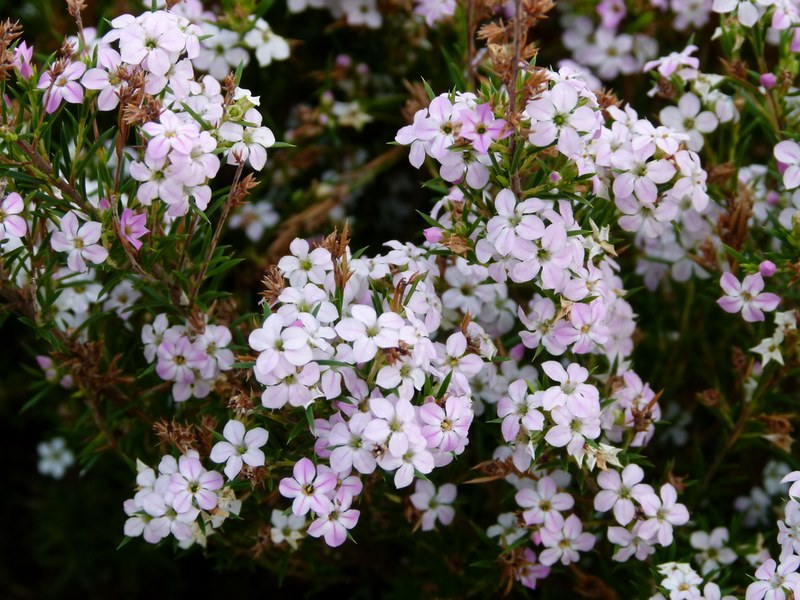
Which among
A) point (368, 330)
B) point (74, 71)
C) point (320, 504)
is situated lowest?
point (320, 504)

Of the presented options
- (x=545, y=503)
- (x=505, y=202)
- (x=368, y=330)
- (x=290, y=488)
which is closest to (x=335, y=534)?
(x=290, y=488)

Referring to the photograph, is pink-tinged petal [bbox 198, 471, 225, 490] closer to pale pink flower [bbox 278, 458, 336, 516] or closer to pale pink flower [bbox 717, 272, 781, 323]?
pale pink flower [bbox 278, 458, 336, 516]

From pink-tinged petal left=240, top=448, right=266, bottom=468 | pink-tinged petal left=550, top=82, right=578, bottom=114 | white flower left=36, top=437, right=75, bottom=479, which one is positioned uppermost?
pink-tinged petal left=550, top=82, right=578, bottom=114

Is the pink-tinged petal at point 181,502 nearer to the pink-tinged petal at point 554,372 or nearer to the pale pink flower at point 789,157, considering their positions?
the pink-tinged petal at point 554,372

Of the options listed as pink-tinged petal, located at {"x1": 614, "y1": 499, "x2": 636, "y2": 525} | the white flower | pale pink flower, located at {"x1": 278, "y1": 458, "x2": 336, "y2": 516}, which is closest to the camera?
pale pink flower, located at {"x1": 278, "y1": 458, "x2": 336, "y2": 516}

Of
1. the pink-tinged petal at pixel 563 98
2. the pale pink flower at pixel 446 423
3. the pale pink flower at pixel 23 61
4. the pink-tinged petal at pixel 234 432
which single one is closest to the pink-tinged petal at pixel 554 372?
the pale pink flower at pixel 446 423

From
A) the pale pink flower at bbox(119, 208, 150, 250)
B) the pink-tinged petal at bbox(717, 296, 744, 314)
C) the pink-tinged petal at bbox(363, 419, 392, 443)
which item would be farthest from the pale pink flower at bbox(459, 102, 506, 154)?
the pink-tinged petal at bbox(717, 296, 744, 314)

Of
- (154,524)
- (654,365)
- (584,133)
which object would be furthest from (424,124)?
(654,365)

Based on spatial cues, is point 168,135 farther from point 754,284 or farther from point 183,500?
point 754,284

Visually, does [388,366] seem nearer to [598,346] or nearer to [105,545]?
[598,346]
